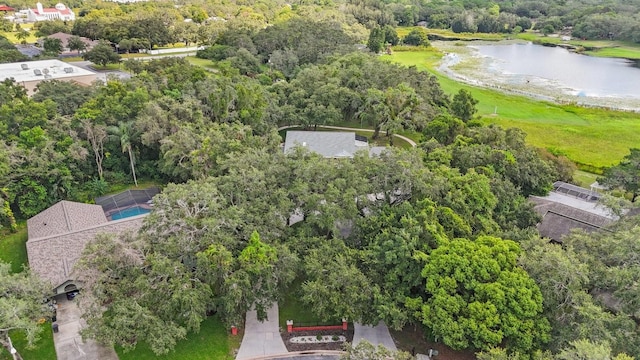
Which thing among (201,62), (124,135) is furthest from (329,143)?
(201,62)

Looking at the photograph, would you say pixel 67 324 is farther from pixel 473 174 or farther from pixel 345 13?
pixel 345 13

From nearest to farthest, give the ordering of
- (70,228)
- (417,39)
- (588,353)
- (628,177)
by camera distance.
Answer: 1. (588,353)
2. (70,228)
3. (628,177)
4. (417,39)

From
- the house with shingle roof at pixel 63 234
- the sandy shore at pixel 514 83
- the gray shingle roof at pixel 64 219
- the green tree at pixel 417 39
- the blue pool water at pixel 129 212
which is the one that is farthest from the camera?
the green tree at pixel 417 39

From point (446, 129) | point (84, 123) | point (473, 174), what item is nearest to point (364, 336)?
point (473, 174)

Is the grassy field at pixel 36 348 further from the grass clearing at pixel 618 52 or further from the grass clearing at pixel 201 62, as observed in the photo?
the grass clearing at pixel 618 52

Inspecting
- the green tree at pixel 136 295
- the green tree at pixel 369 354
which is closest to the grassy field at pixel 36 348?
Result: the green tree at pixel 136 295

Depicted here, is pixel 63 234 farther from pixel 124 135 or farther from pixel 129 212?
pixel 124 135
